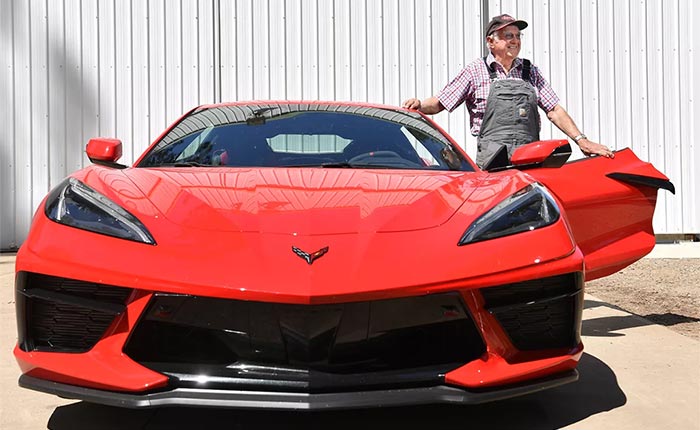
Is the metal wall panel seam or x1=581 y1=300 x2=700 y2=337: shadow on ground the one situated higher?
the metal wall panel seam

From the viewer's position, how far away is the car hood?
2.29 m

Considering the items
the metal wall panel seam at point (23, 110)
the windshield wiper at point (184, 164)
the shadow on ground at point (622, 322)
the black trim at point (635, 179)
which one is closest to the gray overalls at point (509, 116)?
the black trim at point (635, 179)

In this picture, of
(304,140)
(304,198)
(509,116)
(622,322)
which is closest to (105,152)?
(304,140)

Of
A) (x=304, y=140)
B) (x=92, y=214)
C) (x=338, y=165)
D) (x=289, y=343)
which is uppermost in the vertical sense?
(x=304, y=140)

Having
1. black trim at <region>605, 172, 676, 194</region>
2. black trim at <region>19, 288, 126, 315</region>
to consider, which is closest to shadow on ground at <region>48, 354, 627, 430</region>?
black trim at <region>19, 288, 126, 315</region>

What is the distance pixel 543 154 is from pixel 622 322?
1.82 meters

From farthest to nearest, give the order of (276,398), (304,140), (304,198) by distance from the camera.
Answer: (304,140)
(304,198)
(276,398)

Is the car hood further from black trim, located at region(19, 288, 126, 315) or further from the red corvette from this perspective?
black trim, located at region(19, 288, 126, 315)

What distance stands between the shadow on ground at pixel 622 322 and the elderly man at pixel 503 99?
99cm

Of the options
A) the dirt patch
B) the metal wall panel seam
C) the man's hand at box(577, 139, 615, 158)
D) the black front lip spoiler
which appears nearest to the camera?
the black front lip spoiler

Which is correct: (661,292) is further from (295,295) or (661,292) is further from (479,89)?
(295,295)

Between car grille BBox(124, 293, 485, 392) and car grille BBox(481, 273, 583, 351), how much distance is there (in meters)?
0.16

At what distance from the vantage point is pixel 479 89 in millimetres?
4461

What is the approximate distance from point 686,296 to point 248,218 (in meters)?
4.10
